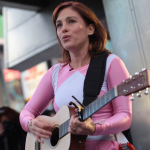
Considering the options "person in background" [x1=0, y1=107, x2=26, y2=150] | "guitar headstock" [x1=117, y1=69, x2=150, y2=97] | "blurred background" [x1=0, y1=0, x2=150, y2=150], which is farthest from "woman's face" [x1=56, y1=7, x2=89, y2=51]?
"person in background" [x1=0, y1=107, x2=26, y2=150]

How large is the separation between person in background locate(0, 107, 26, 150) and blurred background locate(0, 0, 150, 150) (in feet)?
4.73

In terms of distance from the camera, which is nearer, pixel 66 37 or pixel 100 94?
pixel 100 94

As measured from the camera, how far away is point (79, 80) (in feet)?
7.35

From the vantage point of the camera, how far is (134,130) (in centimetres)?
294

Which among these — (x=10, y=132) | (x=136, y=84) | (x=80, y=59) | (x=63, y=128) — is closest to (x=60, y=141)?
(x=63, y=128)

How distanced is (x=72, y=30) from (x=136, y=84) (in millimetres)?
878

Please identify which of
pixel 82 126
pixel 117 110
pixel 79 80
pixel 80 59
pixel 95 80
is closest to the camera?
pixel 82 126

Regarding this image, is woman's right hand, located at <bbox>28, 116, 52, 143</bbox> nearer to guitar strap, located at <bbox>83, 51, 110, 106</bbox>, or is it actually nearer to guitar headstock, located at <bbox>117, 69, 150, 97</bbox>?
guitar strap, located at <bbox>83, 51, 110, 106</bbox>

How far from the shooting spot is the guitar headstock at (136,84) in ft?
5.15

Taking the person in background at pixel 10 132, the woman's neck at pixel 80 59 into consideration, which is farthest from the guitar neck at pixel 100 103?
the person in background at pixel 10 132

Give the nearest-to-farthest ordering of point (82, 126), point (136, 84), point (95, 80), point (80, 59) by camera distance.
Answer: point (136, 84), point (82, 126), point (95, 80), point (80, 59)

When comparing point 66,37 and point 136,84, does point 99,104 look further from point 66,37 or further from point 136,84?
point 66,37

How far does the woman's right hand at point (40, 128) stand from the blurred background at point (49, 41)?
100 cm

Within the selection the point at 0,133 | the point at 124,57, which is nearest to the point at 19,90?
the point at 0,133
